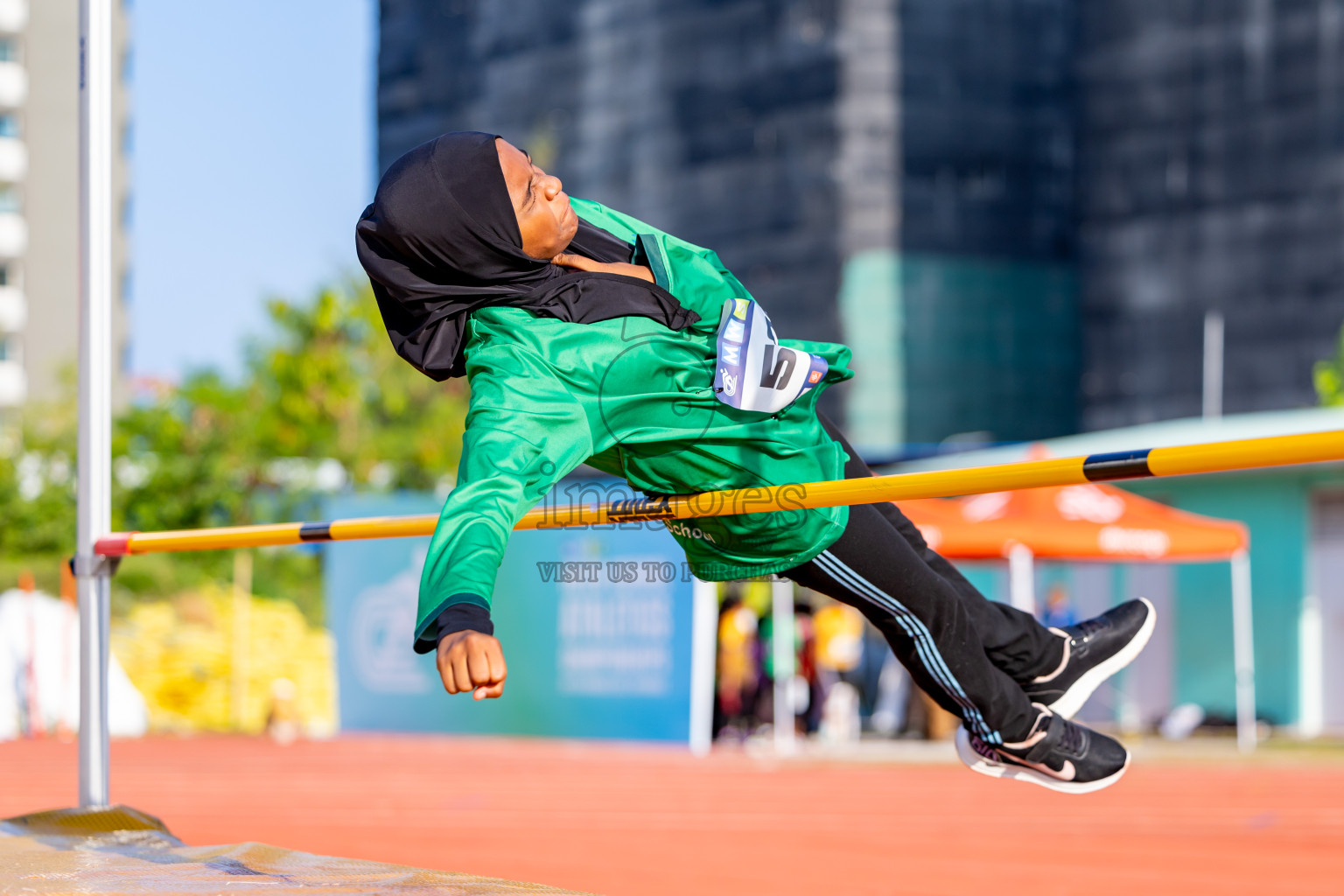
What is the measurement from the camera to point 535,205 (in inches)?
106

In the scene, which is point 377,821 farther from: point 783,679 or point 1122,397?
point 1122,397

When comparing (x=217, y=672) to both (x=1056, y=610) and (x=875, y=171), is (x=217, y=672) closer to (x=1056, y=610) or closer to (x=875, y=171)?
(x=1056, y=610)

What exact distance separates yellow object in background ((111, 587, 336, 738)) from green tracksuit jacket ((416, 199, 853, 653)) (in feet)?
36.4

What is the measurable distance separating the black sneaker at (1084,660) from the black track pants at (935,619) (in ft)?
0.11

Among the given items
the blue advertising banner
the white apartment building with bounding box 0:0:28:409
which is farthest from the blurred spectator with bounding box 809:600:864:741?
the white apartment building with bounding box 0:0:28:409

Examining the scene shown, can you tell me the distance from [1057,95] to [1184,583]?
1955cm

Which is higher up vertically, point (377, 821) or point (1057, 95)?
point (1057, 95)

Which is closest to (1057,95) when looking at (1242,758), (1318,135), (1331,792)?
(1318,135)

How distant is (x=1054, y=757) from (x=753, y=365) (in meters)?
1.14

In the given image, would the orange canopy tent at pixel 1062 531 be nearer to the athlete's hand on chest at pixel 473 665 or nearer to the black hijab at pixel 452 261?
the black hijab at pixel 452 261

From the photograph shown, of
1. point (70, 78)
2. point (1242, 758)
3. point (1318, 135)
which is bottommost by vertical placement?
point (1242, 758)

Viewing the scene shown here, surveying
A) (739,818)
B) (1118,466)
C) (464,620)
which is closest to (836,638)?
(739,818)

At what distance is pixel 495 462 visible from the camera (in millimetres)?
2434

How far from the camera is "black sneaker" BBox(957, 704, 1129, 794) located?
3.27m
